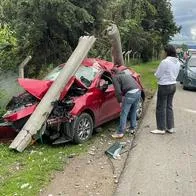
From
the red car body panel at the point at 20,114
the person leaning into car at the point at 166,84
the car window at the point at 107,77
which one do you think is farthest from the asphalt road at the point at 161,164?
the red car body panel at the point at 20,114

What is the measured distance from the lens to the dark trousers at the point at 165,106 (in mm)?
10539

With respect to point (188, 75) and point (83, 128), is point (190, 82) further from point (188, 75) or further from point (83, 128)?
point (83, 128)

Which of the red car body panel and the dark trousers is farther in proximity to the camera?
the dark trousers

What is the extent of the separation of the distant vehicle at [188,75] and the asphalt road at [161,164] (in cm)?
841

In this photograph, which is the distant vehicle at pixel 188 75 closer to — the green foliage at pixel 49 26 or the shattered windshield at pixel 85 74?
the green foliage at pixel 49 26

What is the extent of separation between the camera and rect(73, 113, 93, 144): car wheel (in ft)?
33.1

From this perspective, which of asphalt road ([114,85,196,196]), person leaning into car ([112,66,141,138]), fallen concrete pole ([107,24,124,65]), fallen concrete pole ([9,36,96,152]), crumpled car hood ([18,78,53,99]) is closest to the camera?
asphalt road ([114,85,196,196])

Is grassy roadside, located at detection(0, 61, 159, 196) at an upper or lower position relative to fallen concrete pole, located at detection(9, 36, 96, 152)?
lower

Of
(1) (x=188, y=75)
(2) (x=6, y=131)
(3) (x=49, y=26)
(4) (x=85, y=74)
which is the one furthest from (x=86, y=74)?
(1) (x=188, y=75)

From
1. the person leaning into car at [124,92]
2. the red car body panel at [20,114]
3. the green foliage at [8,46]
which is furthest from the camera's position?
the green foliage at [8,46]

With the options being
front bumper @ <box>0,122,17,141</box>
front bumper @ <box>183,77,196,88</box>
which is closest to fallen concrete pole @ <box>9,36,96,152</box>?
front bumper @ <box>0,122,17,141</box>

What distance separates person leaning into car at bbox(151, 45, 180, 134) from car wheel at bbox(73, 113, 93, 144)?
1556 mm

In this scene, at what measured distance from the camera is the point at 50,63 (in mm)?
15633

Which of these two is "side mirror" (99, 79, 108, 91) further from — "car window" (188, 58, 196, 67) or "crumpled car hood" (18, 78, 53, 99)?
"car window" (188, 58, 196, 67)
